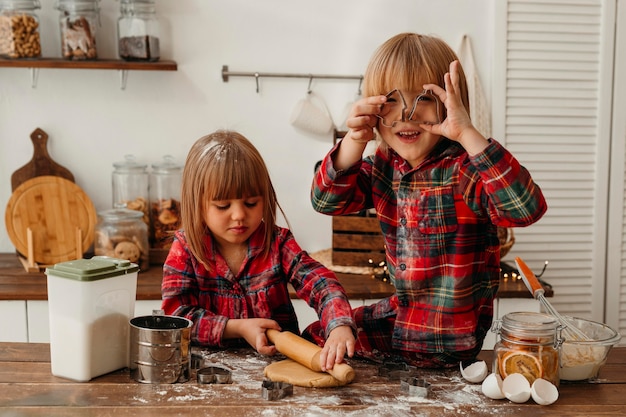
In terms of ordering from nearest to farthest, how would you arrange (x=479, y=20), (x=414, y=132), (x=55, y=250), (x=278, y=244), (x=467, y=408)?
(x=467, y=408) < (x=414, y=132) < (x=278, y=244) < (x=55, y=250) < (x=479, y=20)

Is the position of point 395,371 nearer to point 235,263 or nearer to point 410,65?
point 235,263

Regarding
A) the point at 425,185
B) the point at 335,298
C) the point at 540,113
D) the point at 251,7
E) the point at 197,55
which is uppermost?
the point at 251,7

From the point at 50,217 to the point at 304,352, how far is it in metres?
1.55

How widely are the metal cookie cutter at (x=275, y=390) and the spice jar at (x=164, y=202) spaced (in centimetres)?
148

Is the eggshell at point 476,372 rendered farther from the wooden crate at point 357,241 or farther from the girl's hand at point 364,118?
the wooden crate at point 357,241

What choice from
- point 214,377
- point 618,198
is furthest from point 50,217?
point 618,198

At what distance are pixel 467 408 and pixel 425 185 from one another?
1.41 ft

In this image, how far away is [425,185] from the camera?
1.42 metres

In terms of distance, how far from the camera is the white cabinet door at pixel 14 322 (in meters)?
2.28

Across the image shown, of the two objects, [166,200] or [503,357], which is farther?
[166,200]

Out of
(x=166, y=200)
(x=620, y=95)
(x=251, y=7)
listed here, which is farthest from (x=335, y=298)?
(x=620, y=95)

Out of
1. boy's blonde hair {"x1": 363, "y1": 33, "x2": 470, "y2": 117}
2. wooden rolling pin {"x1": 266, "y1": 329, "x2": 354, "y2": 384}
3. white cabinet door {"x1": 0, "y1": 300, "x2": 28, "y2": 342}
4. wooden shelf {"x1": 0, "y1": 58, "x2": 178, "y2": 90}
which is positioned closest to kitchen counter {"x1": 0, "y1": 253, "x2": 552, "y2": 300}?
white cabinet door {"x1": 0, "y1": 300, "x2": 28, "y2": 342}

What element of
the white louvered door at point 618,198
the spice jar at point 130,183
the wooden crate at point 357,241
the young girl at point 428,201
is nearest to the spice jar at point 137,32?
the spice jar at point 130,183

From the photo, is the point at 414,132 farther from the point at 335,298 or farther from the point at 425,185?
the point at 335,298
